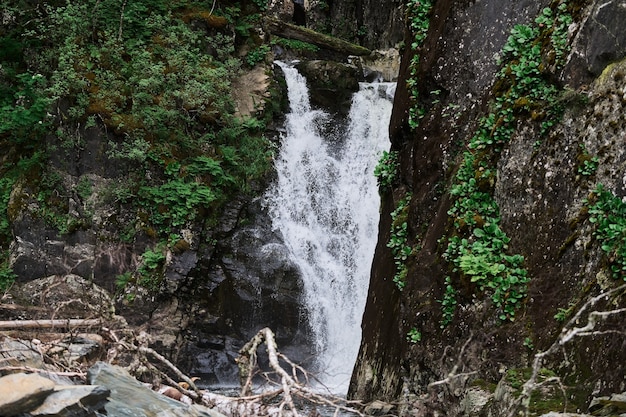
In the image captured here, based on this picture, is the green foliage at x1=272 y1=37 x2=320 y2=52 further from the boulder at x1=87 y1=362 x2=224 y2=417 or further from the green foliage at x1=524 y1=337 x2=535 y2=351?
the boulder at x1=87 y1=362 x2=224 y2=417

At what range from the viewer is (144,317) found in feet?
41.5

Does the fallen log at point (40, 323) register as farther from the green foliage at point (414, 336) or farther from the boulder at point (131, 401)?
the green foliage at point (414, 336)

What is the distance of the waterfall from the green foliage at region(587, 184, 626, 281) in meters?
7.55

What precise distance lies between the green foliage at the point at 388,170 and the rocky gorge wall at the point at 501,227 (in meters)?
0.47

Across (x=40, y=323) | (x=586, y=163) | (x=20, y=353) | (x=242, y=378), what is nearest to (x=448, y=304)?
(x=586, y=163)

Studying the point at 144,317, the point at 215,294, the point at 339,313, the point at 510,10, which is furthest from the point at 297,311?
the point at 510,10

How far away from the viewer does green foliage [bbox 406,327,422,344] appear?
274 inches

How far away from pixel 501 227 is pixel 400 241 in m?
2.25

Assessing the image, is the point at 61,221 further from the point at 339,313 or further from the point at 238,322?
the point at 339,313

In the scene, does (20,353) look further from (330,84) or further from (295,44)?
(295,44)

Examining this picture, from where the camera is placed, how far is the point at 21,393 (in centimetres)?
289

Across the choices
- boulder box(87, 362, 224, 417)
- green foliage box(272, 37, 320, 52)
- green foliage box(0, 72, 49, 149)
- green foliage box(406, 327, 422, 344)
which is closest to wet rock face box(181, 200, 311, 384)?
green foliage box(0, 72, 49, 149)

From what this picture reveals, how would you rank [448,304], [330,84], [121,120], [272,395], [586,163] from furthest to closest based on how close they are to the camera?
[330,84] → [121,120] → [448,304] → [586,163] → [272,395]

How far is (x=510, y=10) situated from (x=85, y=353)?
6.42 meters
